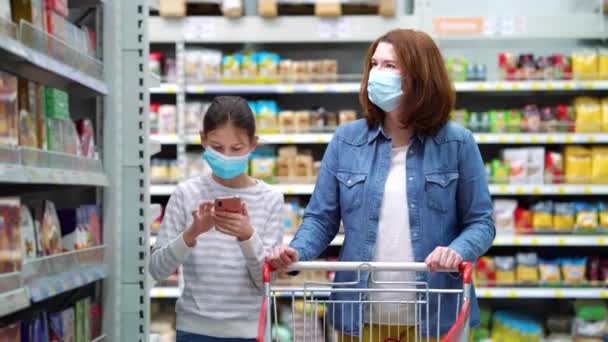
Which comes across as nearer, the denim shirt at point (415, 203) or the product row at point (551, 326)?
the denim shirt at point (415, 203)

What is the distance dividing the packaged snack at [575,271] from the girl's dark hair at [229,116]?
11.2 ft

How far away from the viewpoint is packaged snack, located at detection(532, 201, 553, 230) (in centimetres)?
Answer: 510

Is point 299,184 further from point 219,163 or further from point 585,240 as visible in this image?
point 219,163

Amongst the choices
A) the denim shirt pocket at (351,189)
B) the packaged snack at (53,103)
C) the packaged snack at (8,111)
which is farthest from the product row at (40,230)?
the denim shirt pocket at (351,189)

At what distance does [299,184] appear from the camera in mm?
5133

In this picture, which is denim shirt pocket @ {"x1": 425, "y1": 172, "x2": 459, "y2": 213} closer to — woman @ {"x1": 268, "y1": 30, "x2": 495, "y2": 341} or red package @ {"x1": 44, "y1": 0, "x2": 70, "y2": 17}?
woman @ {"x1": 268, "y1": 30, "x2": 495, "y2": 341}

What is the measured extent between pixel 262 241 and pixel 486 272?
3189 mm

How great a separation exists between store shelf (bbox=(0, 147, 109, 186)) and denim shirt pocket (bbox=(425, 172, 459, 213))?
0.97 meters

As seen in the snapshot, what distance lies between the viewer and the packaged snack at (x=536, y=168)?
5.10 m

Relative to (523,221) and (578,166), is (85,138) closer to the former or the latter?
(523,221)

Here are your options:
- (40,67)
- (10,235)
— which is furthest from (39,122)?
(10,235)

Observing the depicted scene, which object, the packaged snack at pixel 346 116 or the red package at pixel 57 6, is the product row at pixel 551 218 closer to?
the packaged snack at pixel 346 116

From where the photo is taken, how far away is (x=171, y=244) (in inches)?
84.0

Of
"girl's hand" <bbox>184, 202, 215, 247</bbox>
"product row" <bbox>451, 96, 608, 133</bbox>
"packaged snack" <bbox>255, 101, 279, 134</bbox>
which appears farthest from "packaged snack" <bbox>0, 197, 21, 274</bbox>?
"product row" <bbox>451, 96, 608, 133</bbox>
